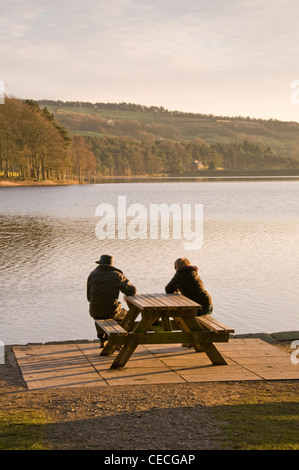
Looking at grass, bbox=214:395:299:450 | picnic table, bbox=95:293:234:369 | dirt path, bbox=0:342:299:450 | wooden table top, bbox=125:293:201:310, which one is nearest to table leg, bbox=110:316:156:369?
picnic table, bbox=95:293:234:369

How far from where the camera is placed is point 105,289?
1038cm

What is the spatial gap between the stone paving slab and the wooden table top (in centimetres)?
92

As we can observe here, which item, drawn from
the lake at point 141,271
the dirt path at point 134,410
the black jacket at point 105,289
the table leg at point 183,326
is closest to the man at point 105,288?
the black jacket at point 105,289

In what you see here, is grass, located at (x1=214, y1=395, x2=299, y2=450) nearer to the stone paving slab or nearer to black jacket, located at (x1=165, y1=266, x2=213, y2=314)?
the stone paving slab

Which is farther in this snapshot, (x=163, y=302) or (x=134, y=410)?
(x=163, y=302)

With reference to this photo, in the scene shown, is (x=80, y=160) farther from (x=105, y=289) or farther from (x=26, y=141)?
(x=105, y=289)

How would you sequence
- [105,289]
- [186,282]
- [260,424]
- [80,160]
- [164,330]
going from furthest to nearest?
1. [80,160]
2. [105,289]
3. [186,282]
4. [164,330]
5. [260,424]

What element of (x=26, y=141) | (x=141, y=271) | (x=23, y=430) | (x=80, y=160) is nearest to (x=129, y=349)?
(x=23, y=430)

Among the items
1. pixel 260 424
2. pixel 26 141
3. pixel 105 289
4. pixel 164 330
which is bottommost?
pixel 260 424

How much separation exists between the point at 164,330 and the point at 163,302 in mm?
535

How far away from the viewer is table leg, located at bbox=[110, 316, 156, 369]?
9.32 m

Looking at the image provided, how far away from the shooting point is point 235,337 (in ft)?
38.9

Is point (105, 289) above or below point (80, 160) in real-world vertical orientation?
above

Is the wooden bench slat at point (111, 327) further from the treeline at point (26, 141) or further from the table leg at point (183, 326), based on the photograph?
the treeline at point (26, 141)
